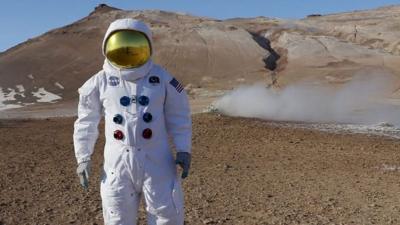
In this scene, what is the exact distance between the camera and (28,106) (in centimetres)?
3816

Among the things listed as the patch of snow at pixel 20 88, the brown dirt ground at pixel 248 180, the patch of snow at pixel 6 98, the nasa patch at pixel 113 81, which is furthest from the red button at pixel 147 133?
the patch of snow at pixel 20 88

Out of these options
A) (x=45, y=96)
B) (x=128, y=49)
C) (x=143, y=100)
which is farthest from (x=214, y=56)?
(x=143, y=100)

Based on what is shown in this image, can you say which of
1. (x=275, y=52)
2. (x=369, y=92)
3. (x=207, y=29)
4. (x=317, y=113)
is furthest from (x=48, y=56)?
(x=317, y=113)

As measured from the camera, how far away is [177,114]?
14.9 feet

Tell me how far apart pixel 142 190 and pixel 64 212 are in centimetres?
333

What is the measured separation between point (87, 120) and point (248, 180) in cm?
533

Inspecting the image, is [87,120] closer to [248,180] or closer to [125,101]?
[125,101]

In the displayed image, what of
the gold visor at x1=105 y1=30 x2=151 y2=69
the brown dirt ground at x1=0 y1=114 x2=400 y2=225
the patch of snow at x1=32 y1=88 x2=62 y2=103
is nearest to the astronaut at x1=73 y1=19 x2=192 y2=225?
the gold visor at x1=105 y1=30 x2=151 y2=69

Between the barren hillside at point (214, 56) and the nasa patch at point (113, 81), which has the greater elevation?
the barren hillside at point (214, 56)

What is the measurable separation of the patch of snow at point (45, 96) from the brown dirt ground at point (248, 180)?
28.1 metres

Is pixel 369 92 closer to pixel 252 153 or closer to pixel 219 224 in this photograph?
pixel 252 153

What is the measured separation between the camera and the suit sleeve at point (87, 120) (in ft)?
14.8

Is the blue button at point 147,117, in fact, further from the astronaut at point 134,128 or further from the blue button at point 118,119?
the blue button at point 118,119

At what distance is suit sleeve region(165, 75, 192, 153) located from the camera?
451 cm
